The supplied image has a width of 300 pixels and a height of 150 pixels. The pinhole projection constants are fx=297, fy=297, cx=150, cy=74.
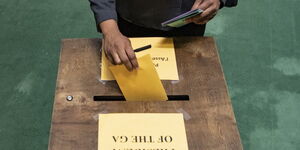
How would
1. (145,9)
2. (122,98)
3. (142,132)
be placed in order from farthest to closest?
1. (145,9)
2. (122,98)
3. (142,132)

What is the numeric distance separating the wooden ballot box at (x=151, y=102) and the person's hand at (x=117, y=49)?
0.23 feet

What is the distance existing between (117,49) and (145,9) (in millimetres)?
230

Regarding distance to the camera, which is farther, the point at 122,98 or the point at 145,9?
the point at 145,9

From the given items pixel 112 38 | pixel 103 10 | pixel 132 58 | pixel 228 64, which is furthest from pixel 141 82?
pixel 228 64

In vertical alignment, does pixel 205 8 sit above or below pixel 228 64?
above

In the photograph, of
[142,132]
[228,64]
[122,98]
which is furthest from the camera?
[228,64]

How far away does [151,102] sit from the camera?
80 cm

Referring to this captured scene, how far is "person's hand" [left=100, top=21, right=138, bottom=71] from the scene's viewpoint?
30.1 inches

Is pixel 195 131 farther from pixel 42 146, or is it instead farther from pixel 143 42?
pixel 42 146

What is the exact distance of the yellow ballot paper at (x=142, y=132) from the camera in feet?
2.32

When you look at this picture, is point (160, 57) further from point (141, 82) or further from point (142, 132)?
point (142, 132)

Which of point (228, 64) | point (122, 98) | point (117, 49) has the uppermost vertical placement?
point (117, 49)

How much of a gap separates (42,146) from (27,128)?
0.15 m

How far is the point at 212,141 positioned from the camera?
2.40 feet
